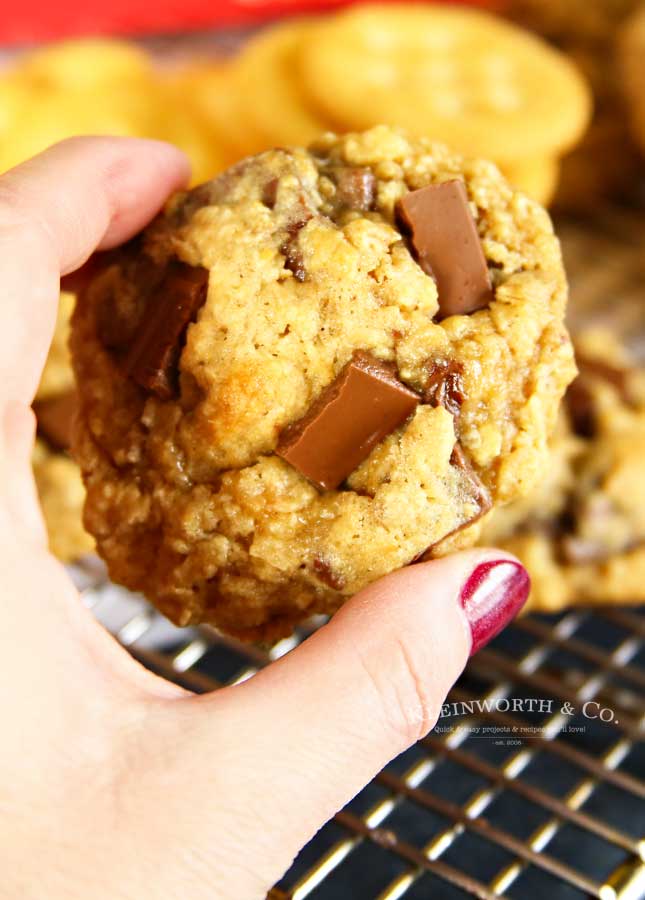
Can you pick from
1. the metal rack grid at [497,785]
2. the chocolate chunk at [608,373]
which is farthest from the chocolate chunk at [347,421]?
the chocolate chunk at [608,373]

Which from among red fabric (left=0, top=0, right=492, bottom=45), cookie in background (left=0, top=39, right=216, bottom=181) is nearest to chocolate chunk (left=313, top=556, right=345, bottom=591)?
cookie in background (left=0, top=39, right=216, bottom=181)

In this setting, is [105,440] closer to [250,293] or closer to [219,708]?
[250,293]

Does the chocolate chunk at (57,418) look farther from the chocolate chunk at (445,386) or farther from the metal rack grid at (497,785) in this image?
Answer: the chocolate chunk at (445,386)

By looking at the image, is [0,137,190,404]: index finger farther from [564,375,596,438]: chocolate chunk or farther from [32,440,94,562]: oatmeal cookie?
[564,375,596,438]: chocolate chunk

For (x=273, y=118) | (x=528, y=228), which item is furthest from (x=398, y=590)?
(x=273, y=118)

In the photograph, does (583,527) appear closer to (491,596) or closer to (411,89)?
(491,596)
